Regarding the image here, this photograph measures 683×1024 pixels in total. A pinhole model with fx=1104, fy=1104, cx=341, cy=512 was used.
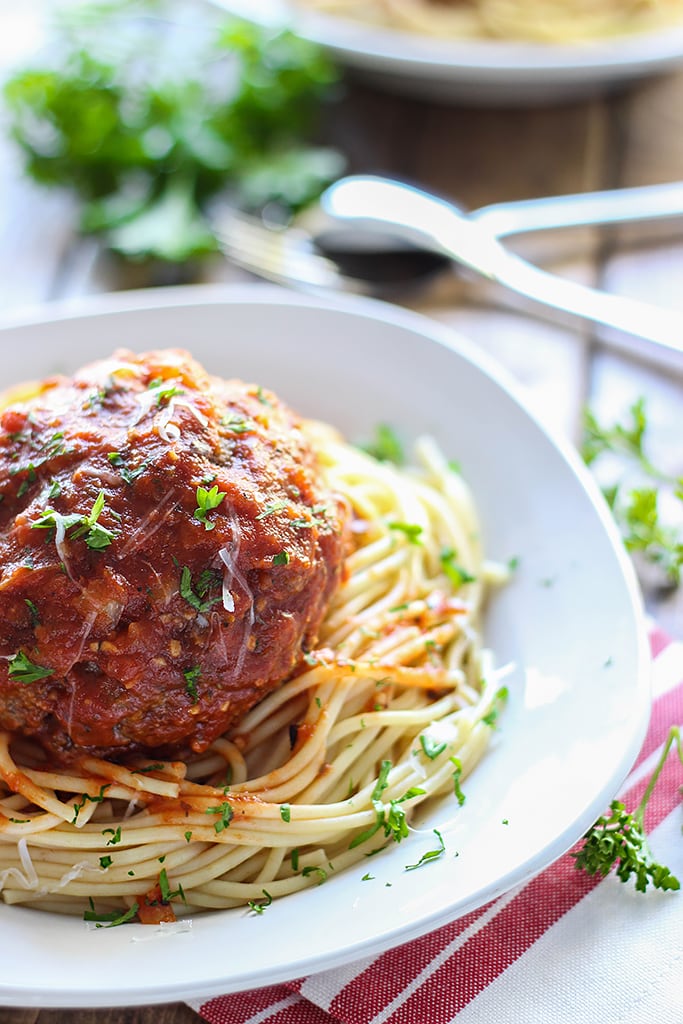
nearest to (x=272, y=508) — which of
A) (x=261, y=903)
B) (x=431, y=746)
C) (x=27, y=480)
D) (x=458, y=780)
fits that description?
(x=27, y=480)

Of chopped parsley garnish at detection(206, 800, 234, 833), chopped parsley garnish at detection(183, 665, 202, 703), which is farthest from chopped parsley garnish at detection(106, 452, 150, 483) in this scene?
chopped parsley garnish at detection(206, 800, 234, 833)

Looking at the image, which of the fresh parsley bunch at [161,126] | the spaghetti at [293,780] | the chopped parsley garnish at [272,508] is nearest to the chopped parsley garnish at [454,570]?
the spaghetti at [293,780]

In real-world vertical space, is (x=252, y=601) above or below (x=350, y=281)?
below

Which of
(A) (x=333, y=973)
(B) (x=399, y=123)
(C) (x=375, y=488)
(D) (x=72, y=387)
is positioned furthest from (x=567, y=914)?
(B) (x=399, y=123)

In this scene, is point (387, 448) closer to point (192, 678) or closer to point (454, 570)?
point (454, 570)

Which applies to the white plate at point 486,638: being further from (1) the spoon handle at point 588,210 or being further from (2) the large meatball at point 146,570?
(1) the spoon handle at point 588,210

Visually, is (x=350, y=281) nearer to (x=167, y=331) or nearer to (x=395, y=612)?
(x=167, y=331)

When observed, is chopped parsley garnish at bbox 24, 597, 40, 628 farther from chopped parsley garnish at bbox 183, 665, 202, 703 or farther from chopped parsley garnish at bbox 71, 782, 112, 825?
chopped parsley garnish at bbox 71, 782, 112, 825
